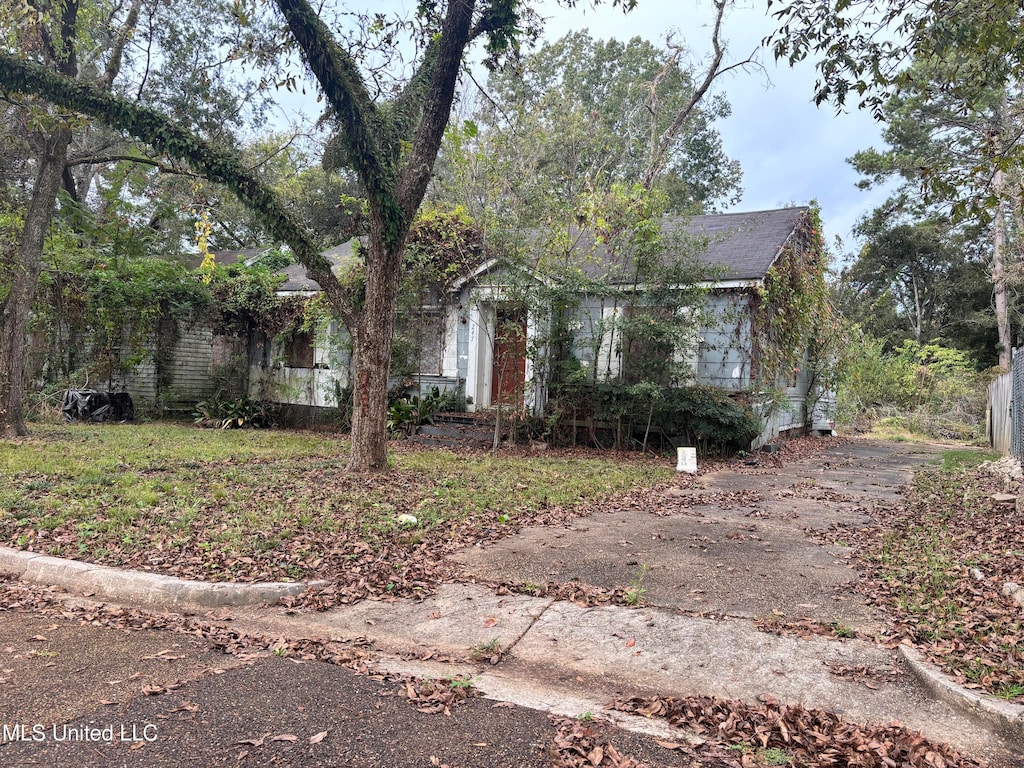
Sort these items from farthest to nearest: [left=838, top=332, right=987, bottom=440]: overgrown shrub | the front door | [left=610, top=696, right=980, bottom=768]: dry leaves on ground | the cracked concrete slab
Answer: [left=838, top=332, right=987, bottom=440]: overgrown shrub, the front door, the cracked concrete slab, [left=610, top=696, right=980, bottom=768]: dry leaves on ground

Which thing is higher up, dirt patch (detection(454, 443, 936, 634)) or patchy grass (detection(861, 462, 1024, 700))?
patchy grass (detection(861, 462, 1024, 700))

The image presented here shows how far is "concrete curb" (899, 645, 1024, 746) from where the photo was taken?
9.00 feet

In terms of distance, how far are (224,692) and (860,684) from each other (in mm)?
3073

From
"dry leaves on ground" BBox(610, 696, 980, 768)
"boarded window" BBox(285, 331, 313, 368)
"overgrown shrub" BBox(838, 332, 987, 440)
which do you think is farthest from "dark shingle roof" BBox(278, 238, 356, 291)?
"overgrown shrub" BBox(838, 332, 987, 440)

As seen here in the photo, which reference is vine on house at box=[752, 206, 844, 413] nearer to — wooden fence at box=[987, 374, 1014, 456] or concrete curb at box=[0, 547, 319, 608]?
wooden fence at box=[987, 374, 1014, 456]

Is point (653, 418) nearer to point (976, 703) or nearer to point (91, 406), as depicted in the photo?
point (976, 703)

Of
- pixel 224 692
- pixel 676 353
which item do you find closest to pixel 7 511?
pixel 224 692

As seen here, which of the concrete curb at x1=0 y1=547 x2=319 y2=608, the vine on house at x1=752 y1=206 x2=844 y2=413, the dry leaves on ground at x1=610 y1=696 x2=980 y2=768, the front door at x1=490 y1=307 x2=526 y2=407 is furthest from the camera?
the vine on house at x1=752 y1=206 x2=844 y2=413

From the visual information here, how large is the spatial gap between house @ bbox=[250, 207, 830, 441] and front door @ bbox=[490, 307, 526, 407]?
3cm

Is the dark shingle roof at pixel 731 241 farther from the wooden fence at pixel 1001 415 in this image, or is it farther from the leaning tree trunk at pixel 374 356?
the wooden fence at pixel 1001 415

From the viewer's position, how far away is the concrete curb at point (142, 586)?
4.37 m

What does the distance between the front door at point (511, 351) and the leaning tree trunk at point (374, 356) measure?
3408mm

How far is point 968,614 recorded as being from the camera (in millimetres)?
3922

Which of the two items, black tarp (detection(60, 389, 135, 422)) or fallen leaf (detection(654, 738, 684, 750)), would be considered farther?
black tarp (detection(60, 389, 135, 422))
